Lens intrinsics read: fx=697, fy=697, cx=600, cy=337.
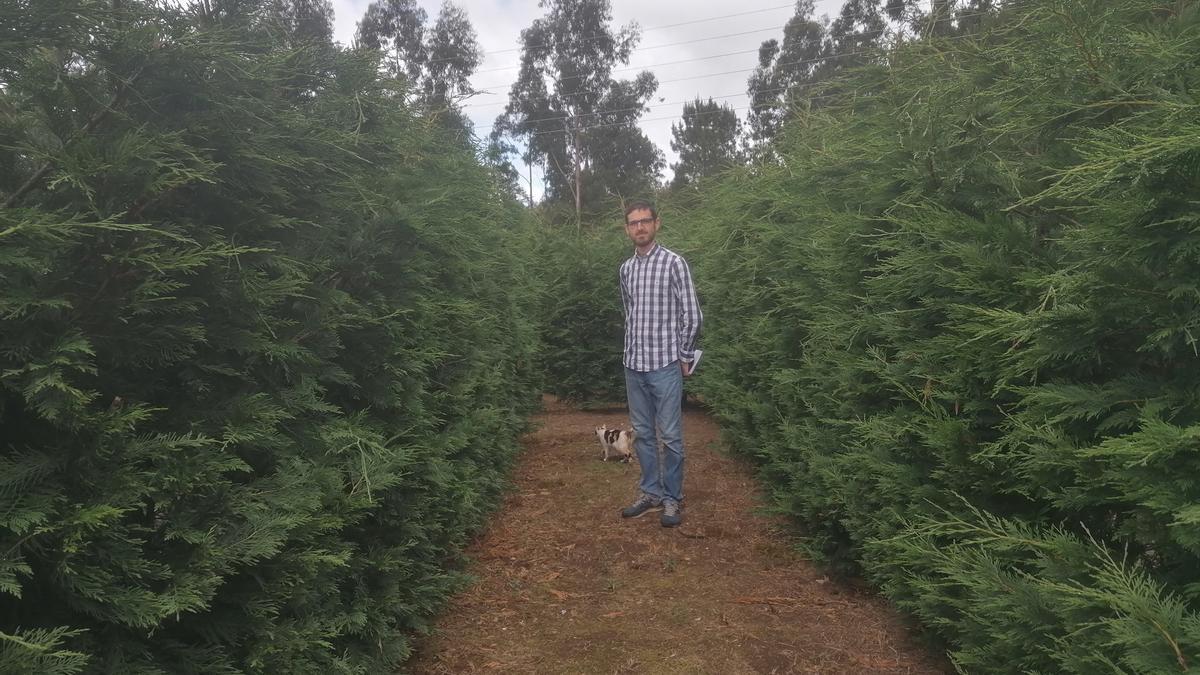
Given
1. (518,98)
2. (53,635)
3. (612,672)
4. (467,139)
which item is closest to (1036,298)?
(612,672)

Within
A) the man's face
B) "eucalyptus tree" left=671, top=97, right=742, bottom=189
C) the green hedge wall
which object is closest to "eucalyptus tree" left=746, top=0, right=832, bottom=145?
"eucalyptus tree" left=671, top=97, right=742, bottom=189

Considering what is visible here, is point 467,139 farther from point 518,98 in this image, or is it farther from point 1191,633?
point 518,98

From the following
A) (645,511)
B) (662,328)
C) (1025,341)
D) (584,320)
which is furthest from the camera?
(584,320)

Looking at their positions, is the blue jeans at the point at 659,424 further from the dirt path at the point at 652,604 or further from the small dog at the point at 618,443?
the small dog at the point at 618,443

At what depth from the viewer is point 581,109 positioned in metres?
32.0

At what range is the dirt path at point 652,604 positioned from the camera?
3.19 m

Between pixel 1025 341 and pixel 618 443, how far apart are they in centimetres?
496

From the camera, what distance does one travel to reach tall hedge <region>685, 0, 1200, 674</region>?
5.63ft

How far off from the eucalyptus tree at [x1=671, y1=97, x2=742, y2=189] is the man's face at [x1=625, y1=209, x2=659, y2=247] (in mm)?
28402

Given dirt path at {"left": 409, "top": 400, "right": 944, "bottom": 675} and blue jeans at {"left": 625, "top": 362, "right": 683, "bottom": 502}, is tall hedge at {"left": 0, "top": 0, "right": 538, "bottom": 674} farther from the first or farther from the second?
blue jeans at {"left": 625, "top": 362, "right": 683, "bottom": 502}

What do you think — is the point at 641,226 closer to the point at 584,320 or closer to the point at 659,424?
the point at 659,424

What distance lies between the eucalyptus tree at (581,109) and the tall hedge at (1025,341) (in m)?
27.0

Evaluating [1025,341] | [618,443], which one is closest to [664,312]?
[618,443]

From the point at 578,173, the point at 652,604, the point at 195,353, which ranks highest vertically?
the point at 578,173
